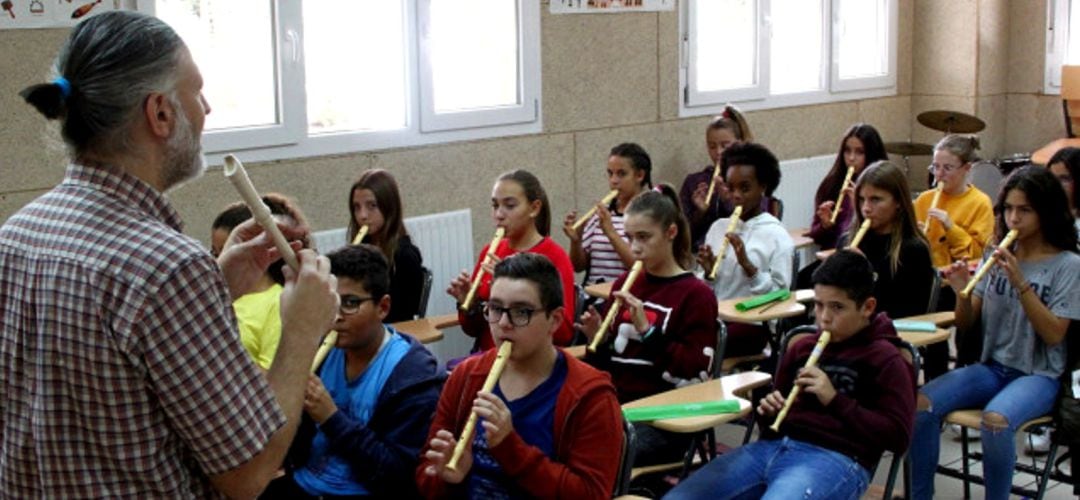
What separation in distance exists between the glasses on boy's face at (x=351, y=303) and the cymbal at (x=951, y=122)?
575 centimetres

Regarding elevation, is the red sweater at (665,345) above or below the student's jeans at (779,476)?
above

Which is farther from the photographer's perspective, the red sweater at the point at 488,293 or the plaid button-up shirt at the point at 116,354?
the red sweater at the point at 488,293

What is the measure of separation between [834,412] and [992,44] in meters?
5.81

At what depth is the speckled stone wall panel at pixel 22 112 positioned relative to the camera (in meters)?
4.63

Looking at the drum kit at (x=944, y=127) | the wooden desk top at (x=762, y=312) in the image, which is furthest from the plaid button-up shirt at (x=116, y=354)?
the drum kit at (x=944, y=127)

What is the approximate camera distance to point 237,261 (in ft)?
6.73

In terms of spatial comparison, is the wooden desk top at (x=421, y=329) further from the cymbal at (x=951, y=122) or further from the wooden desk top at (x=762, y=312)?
the cymbal at (x=951, y=122)

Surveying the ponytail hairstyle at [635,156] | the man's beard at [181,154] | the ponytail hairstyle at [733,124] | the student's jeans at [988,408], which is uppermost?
the man's beard at [181,154]

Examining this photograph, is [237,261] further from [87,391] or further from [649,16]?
[649,16]

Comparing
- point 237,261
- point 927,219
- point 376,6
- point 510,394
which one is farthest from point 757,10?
point 237,261

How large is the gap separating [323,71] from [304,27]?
22 cm

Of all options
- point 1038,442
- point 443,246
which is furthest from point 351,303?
point 1038,442

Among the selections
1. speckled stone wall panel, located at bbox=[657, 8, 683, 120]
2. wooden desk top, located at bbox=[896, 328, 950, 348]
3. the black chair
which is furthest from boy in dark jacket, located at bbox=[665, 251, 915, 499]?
speckled stone wall panel, located at bbox=[657, 8, 683, 120]

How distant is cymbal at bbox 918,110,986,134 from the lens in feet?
26.5
